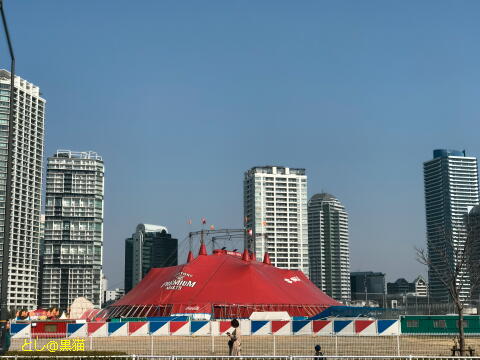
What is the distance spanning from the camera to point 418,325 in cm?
4838

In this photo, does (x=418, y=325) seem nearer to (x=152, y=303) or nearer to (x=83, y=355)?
(x=83, y=355)

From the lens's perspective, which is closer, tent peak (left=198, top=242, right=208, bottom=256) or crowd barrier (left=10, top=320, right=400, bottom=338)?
crowd barrier (left=10, top=320, right=400, bottom=338)

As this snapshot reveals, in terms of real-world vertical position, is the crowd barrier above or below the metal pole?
below

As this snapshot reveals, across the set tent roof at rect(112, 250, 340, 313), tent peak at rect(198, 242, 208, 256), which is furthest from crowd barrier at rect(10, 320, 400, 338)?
tent peak at rect(198, 242, 208, 256)

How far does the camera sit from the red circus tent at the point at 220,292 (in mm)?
75750

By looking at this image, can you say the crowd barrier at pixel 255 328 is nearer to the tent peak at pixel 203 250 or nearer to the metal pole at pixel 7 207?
the metal pole at pixel 7 207

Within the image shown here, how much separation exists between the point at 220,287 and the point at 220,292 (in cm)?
114

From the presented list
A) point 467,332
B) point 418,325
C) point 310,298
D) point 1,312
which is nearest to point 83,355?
point 1,312

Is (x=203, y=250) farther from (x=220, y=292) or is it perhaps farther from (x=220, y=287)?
(x=220, y=292)

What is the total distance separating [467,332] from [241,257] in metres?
46.2

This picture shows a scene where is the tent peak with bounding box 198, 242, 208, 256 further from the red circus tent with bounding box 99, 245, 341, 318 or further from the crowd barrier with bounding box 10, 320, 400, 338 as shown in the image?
the crowd barrier with bounding box 10, 320, 400, 338

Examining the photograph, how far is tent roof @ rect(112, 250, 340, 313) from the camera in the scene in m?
76.6

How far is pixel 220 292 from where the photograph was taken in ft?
254

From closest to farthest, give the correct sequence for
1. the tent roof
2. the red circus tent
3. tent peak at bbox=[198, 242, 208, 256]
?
the red circus tent < the tent roof < tent peak at bbox=[198, 242, 208, 256]
